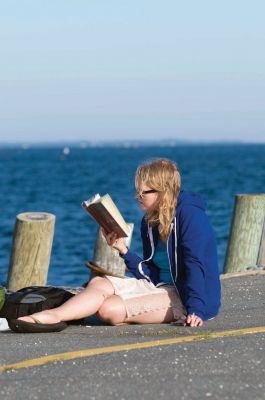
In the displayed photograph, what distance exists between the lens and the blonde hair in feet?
23.0

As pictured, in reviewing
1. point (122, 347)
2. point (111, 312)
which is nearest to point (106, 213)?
point (111, 312)

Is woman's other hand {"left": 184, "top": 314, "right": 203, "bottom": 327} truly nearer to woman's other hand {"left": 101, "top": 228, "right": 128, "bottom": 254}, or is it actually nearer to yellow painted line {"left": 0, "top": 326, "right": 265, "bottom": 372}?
yellow painted line {"left": 0, "top": 326, "right": 265, "bottom": 372}

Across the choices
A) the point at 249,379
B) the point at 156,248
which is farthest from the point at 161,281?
the point at 249,379

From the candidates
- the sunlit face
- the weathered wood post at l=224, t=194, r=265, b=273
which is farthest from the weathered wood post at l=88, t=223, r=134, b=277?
the sunlit face

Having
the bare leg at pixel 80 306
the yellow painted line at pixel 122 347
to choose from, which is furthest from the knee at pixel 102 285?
the yellow painted line at pixel 122 347

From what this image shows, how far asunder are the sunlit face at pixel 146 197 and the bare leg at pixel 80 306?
63cm

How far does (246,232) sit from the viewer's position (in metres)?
10.7

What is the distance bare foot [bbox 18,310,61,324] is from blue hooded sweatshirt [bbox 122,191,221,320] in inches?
34.0

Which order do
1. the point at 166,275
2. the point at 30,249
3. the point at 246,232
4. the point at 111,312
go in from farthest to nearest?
the point at 246,232, the point at 30,249, the point at 166,275, the point at 111,312

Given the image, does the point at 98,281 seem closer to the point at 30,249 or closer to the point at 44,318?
the point at 44,318

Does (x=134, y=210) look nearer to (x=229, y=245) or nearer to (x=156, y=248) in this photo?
(x=229, y=245)

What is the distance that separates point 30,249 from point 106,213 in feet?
9.35

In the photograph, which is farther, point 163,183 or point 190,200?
point 190,200

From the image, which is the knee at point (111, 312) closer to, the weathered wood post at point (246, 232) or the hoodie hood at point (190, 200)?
the hoodie hood at point (190, 200)
